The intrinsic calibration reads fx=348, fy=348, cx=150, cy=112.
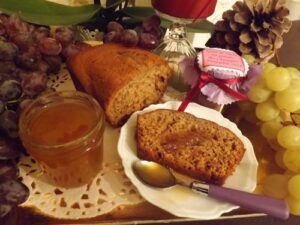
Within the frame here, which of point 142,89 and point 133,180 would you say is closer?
point 133,180

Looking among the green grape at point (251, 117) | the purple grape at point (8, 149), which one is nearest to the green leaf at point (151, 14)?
the green grape at point (251, 117)

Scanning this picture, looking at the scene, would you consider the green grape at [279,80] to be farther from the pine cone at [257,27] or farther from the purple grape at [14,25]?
the purple grape at [14,25]

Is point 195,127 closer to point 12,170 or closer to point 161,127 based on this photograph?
point 161,127

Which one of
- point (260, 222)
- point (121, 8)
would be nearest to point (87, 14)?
point (121, 8)

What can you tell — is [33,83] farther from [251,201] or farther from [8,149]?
[251,201]

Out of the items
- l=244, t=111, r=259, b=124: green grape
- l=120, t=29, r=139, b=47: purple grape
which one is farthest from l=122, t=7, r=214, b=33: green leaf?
l=244, t=111, r=259, b=124: green grape

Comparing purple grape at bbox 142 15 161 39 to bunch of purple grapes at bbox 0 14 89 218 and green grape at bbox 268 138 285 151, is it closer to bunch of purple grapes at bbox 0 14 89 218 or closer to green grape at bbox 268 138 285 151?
bunch of purple grapes at bbox 0 14 89 218
